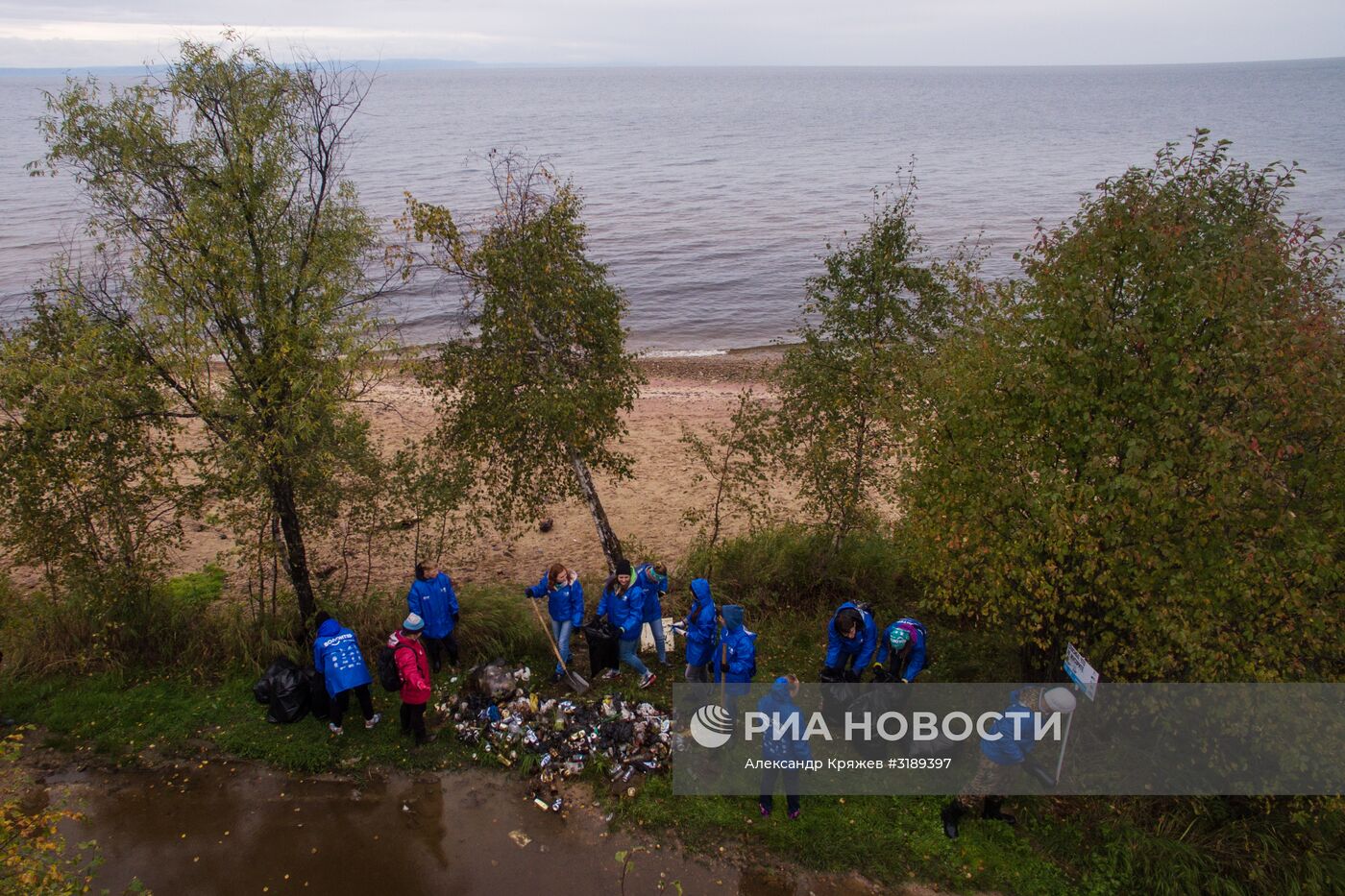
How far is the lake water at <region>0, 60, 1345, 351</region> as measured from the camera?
3822 cm

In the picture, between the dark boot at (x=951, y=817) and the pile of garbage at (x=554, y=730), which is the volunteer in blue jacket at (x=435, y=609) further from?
the dark boot at (x=951, y=817)

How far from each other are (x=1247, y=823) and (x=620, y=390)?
7974 mm

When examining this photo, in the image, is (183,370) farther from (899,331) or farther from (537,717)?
(899,331)

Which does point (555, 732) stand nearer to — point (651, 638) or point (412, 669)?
point (412, 669)

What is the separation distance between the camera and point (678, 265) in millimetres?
43781

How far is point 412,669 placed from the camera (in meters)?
7.97

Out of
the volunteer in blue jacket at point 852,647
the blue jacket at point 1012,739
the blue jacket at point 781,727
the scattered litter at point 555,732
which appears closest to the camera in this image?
the blue jacket at point 781,727

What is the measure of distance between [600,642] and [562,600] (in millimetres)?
693

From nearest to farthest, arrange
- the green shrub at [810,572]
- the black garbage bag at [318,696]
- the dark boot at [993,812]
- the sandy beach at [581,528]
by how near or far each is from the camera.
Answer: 1. the dark boot at [993,812]
2. the black garbage bag at [318,696]
3. the green shrub at [810,572]
4. the sandy beach at [581,528]

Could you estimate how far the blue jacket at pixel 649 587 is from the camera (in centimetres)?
937

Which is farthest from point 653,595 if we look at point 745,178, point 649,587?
point 745,178

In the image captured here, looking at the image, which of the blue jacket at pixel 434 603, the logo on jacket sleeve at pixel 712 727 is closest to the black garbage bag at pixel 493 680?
the blue jacket at pixel 434 603


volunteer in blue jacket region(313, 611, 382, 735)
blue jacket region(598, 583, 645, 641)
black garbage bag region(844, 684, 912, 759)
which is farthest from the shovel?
black garbage bag region(844, 684, 912, 759)

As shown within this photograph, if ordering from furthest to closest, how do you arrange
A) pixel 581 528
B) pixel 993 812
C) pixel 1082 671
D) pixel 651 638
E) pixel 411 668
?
pixel 581 528
pixel 651 638
pixel 411 668
pixel 993 812
pixel 1082 671
